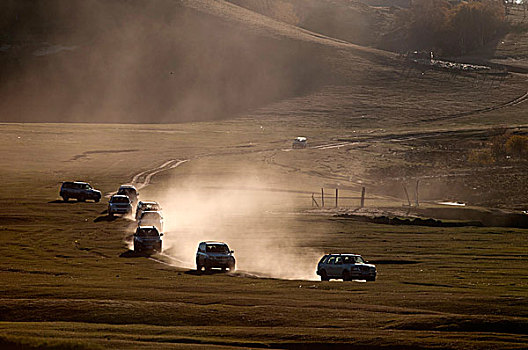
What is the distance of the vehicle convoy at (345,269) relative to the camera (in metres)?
41.0

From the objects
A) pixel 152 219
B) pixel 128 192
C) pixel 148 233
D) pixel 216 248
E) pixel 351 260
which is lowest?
pixel 351 260

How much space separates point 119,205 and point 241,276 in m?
27.4

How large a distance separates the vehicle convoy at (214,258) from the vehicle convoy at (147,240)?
22.0 feet

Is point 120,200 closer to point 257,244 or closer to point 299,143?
point 257,244

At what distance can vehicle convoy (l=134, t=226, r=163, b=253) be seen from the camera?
50119 mm

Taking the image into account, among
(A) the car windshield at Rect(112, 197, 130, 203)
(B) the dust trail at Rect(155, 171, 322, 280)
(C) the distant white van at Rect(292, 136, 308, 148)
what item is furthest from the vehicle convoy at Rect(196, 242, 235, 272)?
(C) the distant white van at Rect(292, 136, 308, 148)

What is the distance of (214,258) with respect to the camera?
144 ft

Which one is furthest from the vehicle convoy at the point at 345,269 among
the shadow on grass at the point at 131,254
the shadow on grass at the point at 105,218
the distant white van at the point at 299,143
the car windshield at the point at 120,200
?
the distant white van at the point at 299,143

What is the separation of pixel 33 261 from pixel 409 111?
14236cm

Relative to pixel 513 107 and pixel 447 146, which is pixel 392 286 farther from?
pixel 513 107

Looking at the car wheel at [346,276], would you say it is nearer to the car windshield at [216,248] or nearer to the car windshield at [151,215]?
the car windshield at [216,248]

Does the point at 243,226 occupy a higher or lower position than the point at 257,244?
higher

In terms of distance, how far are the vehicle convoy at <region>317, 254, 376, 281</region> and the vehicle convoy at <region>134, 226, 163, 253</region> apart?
1242cm

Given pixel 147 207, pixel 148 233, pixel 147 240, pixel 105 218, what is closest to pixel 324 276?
pixel 147 240
